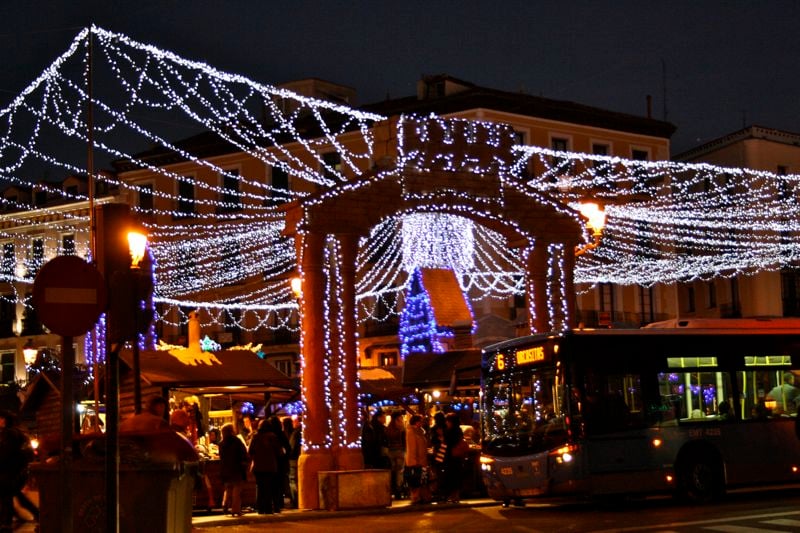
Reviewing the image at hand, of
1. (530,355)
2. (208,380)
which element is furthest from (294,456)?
(530,355)

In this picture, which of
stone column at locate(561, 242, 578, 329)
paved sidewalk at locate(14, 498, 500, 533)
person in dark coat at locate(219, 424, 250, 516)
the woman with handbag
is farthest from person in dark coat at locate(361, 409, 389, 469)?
person in dark coat at locate(219, 424, 250, 516)

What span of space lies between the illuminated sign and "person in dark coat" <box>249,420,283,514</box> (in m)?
4.50

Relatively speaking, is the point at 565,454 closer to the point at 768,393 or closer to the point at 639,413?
the point at 639,413

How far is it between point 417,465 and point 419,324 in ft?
60.6

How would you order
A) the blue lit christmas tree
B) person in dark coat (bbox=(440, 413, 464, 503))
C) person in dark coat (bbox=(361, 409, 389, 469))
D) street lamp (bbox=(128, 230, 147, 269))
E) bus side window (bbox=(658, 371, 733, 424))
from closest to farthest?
street lamp (bbox=(128, 230, 147, 269)) → bus side window (bbox=(658, 371, 733, 424)) → person in dark coat (bbox=(440, 413, 464, 503)) → person in dark coat (bbox=(361, 409, 389, 469)) → the blue lit christmas tree

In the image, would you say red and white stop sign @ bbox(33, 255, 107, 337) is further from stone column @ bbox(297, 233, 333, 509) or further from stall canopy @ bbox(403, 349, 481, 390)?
stall canopy @ bbox(403, 349, 481, 390)

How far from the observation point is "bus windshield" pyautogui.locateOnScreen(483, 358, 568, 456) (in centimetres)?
1780

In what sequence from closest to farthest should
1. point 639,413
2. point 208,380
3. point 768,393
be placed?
point 639,413 → point 768,393 → point 208,380

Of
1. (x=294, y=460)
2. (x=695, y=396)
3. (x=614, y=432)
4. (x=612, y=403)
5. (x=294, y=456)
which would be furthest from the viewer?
(x=294, y=456)

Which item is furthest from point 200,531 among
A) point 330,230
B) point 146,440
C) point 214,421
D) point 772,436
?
point 214,421

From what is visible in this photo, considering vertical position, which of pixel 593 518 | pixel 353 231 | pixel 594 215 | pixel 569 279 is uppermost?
pixel 594 215

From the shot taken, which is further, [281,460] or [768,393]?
[281,460]

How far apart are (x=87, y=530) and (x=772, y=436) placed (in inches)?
533

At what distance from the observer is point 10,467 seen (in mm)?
13742
